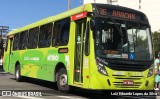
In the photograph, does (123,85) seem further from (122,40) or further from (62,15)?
(62,15)

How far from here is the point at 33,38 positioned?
1881 centimetres

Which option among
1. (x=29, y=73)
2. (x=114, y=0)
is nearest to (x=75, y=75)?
(x=29, y=73)

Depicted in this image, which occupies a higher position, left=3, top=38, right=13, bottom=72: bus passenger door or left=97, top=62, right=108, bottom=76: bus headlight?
left=3, top=38, right=13, bottom=72: bus passenger door

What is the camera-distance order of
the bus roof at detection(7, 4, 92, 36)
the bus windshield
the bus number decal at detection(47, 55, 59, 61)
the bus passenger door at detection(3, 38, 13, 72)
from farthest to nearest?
the bus passenger door at detection(3, 38, 13, 72)
the bus number decal at detection(47, 55, 59, 61)
the bus roof at detection(7, 4, 92, 36)
the bus windshield

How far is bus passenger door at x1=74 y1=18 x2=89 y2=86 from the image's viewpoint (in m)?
13.5

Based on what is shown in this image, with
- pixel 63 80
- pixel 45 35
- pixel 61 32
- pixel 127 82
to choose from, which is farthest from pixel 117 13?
pixel 45 35

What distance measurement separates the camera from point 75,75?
13.9 meters

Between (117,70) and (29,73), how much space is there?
7.21 metres

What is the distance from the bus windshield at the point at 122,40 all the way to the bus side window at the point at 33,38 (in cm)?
595

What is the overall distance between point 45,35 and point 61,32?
6.20 feet

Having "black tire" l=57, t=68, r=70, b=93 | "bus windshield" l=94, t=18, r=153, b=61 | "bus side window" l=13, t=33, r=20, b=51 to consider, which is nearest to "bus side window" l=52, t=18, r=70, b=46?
"black tire" l=57, t=68, r=70, b=93

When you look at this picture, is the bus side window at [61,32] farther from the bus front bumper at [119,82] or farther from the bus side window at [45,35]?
the bus front bumper at [119,82]

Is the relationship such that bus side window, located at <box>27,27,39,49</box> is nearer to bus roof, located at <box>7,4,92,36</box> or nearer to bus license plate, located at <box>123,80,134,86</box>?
bus roof, located at <box>7,4,92,36</box>

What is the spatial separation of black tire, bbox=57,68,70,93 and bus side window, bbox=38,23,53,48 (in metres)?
1.82
